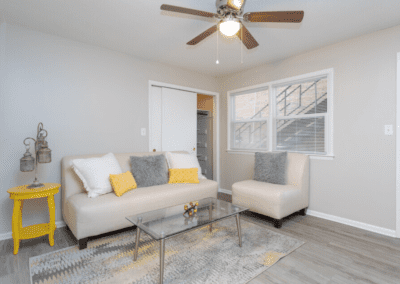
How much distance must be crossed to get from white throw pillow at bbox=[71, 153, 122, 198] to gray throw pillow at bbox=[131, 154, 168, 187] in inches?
15.3

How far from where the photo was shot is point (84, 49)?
2.96m

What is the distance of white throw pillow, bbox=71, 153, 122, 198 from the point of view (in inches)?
97.0

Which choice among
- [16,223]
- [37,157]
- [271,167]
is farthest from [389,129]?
[16,223]

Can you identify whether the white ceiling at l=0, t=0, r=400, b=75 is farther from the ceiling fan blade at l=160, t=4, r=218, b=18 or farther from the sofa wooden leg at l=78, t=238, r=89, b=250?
the sofa wooden leg at l=78, t=238, r=89, b=250

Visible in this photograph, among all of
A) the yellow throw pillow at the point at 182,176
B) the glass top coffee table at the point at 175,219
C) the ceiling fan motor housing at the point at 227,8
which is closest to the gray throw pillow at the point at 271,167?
the yellow throw pillow at the point at 182,176

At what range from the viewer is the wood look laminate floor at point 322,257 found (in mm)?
1724

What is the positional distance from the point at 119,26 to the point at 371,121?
324 centimetres

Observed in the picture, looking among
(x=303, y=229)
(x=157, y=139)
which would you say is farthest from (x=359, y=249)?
(x=157, y=139)

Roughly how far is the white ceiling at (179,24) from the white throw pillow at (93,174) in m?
1.59

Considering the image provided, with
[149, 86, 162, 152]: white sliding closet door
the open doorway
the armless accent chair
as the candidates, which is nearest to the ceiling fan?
the armless accent chair

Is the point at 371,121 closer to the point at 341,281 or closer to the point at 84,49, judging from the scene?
the point at 341,281

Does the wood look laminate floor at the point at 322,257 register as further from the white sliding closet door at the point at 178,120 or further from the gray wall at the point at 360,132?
the white sliding closet door at the point at 178,120

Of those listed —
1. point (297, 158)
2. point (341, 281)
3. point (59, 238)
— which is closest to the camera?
point (341, 281)

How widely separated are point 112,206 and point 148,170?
Answer: 31.4 inches
